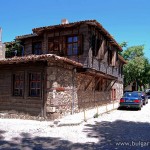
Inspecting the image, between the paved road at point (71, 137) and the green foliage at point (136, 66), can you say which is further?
the green foliage at point (136, 66)

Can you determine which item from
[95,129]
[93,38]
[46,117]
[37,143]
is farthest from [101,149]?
[93,38]

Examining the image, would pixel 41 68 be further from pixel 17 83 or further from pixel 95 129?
pixel 95 129

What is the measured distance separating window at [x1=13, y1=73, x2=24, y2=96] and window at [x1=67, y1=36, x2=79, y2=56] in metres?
4.05

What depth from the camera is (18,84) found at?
13.9 metres

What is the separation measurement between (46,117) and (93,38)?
677 centimetres

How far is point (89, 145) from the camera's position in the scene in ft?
24.8

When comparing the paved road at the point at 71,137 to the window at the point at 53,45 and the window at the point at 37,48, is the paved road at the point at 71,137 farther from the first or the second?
the window at the point at 37,48

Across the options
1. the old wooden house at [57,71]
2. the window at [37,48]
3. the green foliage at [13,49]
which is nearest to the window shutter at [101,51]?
the old wooden house at [57,71]

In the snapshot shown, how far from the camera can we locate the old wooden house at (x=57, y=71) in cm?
1269

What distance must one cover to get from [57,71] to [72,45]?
3708 mm

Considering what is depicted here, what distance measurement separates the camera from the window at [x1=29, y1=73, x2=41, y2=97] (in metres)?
13.2

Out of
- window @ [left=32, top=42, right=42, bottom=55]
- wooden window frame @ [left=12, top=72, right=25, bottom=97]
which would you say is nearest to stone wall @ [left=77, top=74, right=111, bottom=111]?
wooden window frame @ [left=12, top=72, right=25, bottom=97]

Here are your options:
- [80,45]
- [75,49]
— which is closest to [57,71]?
[80,45]

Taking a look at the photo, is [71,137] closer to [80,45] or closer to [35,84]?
[35,84]
